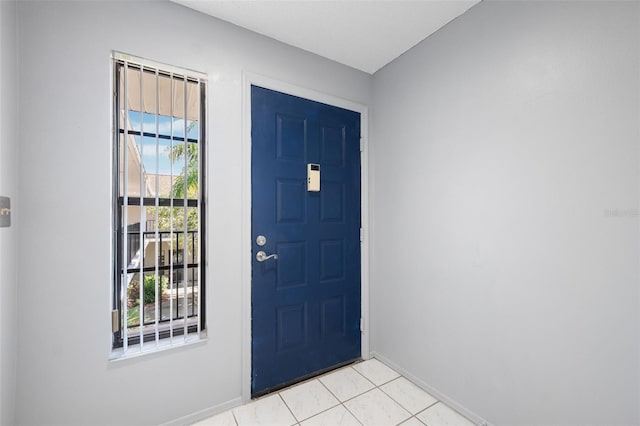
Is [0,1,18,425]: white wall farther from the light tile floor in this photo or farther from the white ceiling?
the light tile floor

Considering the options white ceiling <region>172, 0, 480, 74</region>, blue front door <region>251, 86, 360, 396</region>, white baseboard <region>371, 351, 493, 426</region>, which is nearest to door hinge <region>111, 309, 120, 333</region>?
blue front door <region>251, 86, 360, 396</region>

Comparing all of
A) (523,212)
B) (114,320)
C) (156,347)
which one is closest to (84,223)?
(114,320)

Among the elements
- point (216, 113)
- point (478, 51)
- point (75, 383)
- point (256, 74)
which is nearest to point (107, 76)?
point (216, 113)

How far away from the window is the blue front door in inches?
14.9

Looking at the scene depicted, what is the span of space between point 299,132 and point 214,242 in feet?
3.31

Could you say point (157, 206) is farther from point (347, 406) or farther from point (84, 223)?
point (347, 406)

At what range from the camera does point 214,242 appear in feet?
5.81

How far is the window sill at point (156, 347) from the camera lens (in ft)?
4.99

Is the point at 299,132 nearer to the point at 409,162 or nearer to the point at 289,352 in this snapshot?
the point at 409,162

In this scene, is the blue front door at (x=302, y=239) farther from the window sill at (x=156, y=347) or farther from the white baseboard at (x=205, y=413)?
the window sill at (x=156, y=347)

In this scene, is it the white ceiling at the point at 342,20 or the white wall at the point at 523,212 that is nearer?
the white wall at the point at 523,212

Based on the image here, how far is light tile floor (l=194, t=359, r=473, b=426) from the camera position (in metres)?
1.68

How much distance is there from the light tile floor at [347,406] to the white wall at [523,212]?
0.15 meters

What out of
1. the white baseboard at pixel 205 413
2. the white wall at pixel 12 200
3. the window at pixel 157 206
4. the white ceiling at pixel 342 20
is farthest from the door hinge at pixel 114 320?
the white ceiling at pixel 342 20
